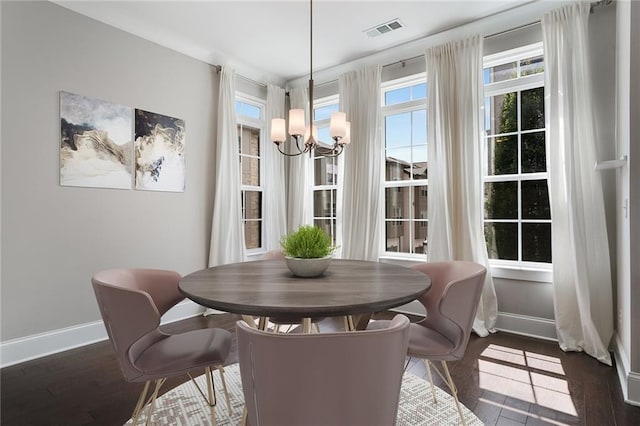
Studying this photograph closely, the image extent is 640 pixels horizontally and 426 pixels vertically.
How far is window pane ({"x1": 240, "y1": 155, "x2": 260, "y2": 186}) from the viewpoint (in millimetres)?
4621

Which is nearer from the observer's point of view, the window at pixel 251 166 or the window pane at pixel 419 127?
the window pane at pixel 419 127

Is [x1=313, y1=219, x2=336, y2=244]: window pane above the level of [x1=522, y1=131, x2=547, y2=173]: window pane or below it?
below

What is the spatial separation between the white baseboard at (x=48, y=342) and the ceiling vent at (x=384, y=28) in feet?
13.0

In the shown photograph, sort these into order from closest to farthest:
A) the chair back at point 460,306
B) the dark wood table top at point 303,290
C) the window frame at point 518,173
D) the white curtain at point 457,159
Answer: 1. the dark wood table top at point 303,290
2. the chair back at point 460,306
3. the window frame at point 518,173
4. the white curtain at point 457,159

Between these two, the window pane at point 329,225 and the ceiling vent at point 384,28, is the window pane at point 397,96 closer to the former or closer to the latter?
the ceiling vent at point 384,28

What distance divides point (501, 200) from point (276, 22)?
2887 mm

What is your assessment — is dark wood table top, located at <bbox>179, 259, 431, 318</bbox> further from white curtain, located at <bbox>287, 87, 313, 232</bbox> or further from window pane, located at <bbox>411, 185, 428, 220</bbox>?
white curtain, located at <bbox>287, 87, 313, 232</bbox>

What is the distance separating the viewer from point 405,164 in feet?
13.5

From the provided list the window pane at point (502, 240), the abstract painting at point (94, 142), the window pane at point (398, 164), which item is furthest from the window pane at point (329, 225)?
the abstract painting at point (94, 142)

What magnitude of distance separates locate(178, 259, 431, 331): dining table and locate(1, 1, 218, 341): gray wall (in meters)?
1.85

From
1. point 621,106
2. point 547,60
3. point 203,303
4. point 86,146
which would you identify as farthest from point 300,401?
point 547,60

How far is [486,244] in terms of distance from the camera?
3494mm

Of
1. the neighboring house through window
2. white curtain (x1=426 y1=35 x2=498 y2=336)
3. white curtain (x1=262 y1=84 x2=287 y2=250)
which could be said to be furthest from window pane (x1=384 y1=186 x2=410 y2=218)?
white curtain (x1=262 y1=84 x2=287 y2=250)

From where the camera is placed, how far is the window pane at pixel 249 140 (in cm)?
462
